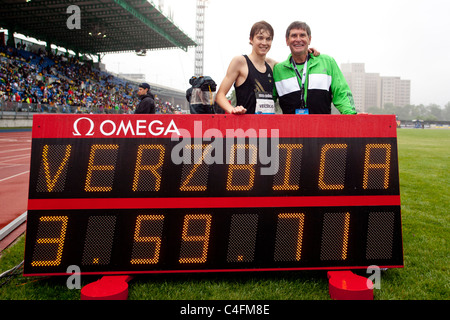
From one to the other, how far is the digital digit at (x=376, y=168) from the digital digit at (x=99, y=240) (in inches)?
94.7

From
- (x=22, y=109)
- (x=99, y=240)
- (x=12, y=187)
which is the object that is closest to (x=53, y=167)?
(x=99, y=240)

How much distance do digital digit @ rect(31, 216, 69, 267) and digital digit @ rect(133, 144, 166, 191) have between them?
73cm

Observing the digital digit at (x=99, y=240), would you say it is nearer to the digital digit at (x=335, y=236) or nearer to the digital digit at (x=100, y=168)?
the digital digit at (x=100, y=168)

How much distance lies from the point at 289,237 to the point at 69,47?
45489mm

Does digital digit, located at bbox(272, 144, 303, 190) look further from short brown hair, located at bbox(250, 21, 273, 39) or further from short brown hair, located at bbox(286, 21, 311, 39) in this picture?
short brown hair, located at bbox(286, 21, 311, 39)

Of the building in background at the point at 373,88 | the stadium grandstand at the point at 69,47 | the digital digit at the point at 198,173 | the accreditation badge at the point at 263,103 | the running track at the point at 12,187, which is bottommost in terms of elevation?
the running track at the point at 12,187

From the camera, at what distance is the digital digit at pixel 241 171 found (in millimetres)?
2867

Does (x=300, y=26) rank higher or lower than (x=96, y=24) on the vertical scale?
lower

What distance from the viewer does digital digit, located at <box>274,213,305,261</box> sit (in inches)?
112

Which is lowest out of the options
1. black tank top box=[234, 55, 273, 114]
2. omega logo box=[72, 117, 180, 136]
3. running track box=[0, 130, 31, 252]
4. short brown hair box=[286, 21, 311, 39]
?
running track box=[0, 130, 31, 252]

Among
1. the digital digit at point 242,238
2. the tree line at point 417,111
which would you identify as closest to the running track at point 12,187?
the digital digit at point 242,238

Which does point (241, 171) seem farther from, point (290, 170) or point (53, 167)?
point (53, 167)

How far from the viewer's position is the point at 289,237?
2865 mm

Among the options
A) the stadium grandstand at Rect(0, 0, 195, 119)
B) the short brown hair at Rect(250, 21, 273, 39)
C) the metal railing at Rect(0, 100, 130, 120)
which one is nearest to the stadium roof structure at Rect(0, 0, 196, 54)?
the stadium grandstand at Rect(0, 0, 195, 119)
